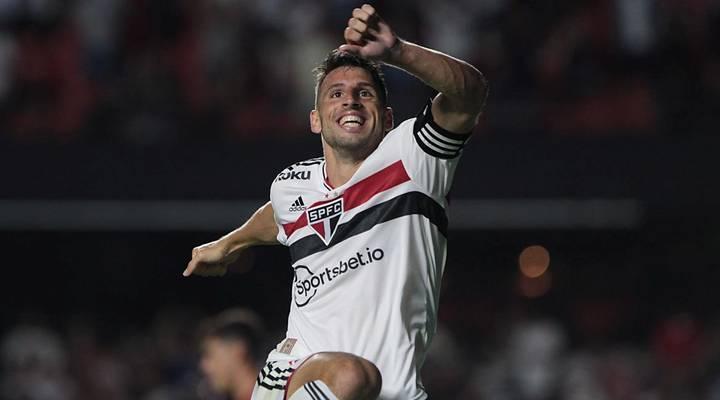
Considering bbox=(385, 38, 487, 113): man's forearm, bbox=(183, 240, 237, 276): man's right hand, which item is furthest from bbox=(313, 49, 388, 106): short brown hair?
bbox=(183, 240, 237, 276): man's right hand

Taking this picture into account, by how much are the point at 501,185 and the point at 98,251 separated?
14.2 ft

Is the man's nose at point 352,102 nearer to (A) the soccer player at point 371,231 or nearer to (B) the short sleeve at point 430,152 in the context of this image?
(A) the soccer player at point 371,231

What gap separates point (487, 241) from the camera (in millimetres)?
14523

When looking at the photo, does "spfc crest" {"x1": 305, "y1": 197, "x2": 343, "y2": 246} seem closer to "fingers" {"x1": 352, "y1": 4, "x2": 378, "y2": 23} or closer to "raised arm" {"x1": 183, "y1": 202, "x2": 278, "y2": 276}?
"raised arm" {"x1": 183, "y1": 202, "x2": 278, "y2": 276}

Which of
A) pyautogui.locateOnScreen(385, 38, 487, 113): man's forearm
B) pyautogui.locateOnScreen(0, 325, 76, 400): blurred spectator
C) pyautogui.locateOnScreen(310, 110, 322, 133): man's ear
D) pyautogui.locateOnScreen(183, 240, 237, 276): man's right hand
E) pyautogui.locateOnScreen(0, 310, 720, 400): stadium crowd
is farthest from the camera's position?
pyautogui.locateOnScreen(0, 325, 76, 400): blurred spectator

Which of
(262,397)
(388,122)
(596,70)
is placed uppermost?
(596,70)

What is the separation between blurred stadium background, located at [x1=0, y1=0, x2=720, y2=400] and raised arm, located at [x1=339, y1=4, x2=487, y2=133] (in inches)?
277

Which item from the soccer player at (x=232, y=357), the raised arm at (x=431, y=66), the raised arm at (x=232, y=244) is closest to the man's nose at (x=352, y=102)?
the raised arm at (x=431, y=66)

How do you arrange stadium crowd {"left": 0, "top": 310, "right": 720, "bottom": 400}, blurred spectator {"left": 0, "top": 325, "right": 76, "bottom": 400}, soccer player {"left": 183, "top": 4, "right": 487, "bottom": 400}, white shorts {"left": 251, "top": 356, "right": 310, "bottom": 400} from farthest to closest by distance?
blurred spectator {"left": 0, "top": 325, "right": 76, "bottom": 400} → stadium crowd {"left": 0, "top": 310, "right": 720, "bottom": 400} → white shorts {"left": 251, "top": 356, "right": 310, "bottom": 400} → soccer player {"left": 183, "top": 4, "right": 487, "bottom": 400}

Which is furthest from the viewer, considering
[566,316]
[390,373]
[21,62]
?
[566,316]

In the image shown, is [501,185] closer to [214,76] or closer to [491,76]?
[491,76]

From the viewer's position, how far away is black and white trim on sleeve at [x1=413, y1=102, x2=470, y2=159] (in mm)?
5463

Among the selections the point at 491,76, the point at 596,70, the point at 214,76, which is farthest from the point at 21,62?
the point at 596,70

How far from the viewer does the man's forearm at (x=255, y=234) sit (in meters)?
6.21
